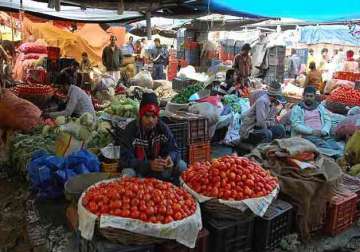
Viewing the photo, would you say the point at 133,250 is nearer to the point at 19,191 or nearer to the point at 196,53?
the point at 19,191

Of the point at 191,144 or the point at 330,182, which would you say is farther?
the point at 191,144

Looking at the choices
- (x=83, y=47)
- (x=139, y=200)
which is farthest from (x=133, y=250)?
(x=83, y=47)

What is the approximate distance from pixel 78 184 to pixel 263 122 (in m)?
2.81

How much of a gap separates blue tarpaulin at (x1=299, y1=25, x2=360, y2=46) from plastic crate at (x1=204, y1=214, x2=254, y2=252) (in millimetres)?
13149

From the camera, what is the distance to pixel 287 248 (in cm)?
308

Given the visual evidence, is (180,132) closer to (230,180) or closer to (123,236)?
(230,180)

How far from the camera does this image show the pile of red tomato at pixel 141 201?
2.44 metres

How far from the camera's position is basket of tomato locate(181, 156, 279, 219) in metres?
2.77

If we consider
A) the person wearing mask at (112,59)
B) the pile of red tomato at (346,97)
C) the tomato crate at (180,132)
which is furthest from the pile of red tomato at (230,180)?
the person wearing mask at (112,59)

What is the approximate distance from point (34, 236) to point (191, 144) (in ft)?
7.25

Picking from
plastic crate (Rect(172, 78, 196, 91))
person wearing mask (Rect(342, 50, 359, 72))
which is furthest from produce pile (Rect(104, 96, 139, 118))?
person wearing mask (Rect(342, 50, 359, 72))

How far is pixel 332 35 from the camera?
47.2 feet

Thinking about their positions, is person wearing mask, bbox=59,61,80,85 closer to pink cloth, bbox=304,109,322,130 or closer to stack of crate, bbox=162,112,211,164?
stack of crate, bbox=162,112,211,164

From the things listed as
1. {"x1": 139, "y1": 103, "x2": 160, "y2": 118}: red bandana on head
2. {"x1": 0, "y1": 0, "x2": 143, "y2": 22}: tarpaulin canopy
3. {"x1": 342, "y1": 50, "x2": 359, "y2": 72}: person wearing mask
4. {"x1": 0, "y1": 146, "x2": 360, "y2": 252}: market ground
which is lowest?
{"x1": 0, "y1": 146, "x2": 360, "y2": 252}: market ground
